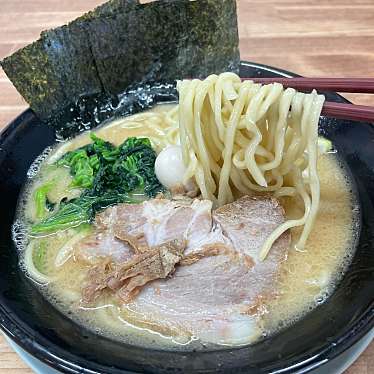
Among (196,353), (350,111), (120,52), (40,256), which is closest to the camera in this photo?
(196,353)

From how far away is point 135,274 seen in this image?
1732 mm

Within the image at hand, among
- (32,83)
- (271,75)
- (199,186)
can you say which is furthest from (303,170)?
(32,83)

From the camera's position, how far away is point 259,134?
184cm

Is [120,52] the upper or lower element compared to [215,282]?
upper

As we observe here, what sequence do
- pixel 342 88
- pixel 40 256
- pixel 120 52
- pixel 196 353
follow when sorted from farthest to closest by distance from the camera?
pixel 120 52 → pixel 40 256 → pixel 342 88 → pixel 196 353

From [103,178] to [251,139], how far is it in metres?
0.70

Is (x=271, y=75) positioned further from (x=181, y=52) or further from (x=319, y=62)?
(x=319, y=62)

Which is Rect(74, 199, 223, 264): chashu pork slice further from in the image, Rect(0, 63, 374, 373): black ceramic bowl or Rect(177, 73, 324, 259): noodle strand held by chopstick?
Rect(0, 63, 374, 373): black ceramic bowl

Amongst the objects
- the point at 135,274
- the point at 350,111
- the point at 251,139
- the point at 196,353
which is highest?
the point at 350,111

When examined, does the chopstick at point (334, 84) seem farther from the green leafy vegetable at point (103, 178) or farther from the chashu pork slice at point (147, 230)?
the green leafy vegetable at point (103, 178)

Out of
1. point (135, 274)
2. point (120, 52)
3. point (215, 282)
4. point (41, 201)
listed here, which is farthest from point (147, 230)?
point (120, 52)

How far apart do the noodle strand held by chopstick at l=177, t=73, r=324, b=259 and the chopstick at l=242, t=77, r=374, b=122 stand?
0.05m

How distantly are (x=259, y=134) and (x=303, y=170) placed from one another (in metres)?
0.30

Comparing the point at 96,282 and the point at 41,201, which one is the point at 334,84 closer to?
the point at 96,282
